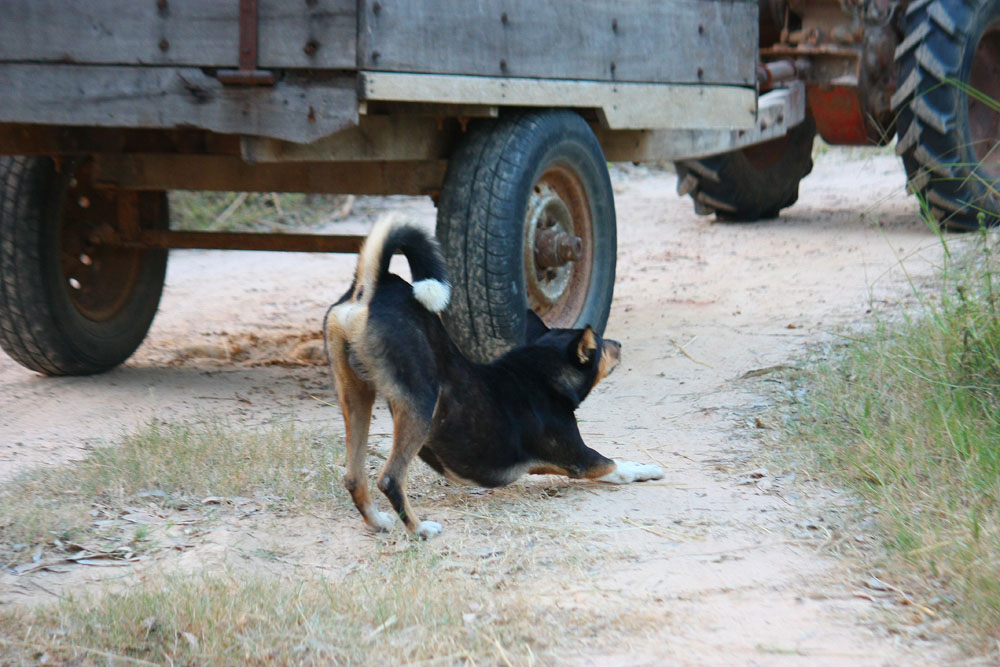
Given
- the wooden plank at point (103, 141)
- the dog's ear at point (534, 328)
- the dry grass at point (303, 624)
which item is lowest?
the dry grass at point (303, 624)

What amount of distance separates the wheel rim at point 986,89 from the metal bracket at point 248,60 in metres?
5.95

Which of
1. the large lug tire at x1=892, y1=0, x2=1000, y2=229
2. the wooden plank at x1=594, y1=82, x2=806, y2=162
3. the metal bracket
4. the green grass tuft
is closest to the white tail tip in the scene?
the metal bracket

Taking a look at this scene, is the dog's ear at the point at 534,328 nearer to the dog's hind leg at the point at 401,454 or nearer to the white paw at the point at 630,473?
the white paw at the point at 630,473

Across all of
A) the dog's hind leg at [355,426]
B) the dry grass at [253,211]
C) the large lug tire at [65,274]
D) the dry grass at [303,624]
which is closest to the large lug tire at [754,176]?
the dry grass at [253,211]

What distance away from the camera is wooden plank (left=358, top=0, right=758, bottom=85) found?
4.07 metres

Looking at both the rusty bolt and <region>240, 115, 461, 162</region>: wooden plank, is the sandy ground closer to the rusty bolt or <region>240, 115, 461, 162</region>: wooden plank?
the rusty bolt

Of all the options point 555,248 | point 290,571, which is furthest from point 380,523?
point 555,248

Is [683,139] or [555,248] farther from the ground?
[683,139]

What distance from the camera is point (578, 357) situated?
398 centimetres

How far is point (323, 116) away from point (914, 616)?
255 cm

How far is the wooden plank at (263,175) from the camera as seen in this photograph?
192 inches

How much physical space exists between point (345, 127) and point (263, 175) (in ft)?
3.92

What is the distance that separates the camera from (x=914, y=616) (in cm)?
274

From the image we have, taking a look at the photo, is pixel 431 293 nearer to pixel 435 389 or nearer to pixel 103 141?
pixel 435 389
